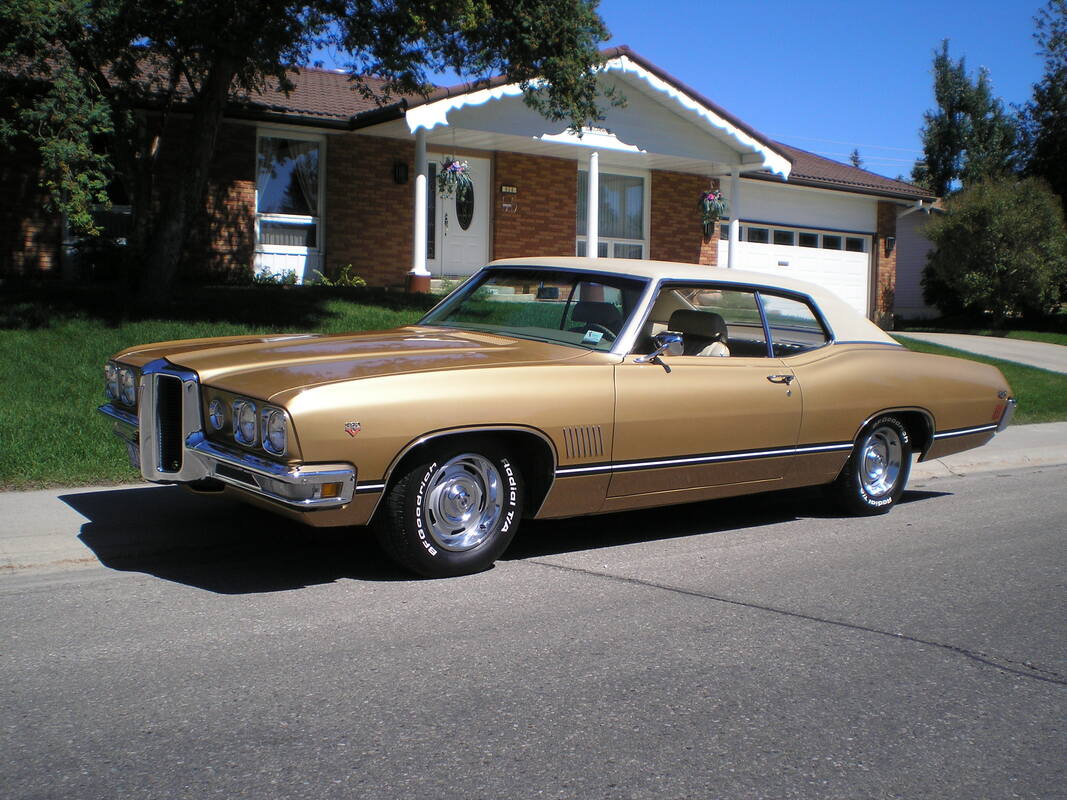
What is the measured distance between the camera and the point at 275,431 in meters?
4.61

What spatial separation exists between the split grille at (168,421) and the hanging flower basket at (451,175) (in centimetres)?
1357

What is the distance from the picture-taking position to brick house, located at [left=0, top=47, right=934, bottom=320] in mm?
17422

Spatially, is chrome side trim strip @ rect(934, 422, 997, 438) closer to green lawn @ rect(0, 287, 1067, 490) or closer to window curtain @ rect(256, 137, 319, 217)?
green lawn @ rect(0, 287, 1067, 490)

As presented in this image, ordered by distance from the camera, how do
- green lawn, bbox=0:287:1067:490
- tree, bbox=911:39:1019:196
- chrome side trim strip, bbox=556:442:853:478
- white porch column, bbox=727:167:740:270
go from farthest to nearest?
tree, bbox=911:39:1019:196
white porch column, bbox=727:167:740:270
green lawn, bbox=0:287:1067:490
chrome side trim strip, bbox=556:442:853:478

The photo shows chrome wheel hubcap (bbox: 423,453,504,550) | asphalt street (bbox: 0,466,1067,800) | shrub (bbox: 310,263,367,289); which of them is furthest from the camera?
shrub (bbox: 310,263,367,289)

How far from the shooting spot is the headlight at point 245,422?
4715mm

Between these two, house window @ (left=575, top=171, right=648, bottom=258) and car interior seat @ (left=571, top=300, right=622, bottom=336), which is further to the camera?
house window @ (left=575, top=171, right=648, bottom=258)

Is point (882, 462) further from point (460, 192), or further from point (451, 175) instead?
point (460, 192)

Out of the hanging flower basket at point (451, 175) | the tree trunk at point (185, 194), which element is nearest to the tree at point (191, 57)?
the tree trunk at point (185, 194)

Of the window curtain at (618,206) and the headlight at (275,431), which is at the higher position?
the window curtain at (618,206)

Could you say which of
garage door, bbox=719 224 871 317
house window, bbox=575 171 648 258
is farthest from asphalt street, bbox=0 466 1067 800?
garage door, bbox=719 224 871 317

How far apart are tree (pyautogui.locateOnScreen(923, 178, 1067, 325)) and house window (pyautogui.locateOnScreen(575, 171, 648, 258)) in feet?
24.4

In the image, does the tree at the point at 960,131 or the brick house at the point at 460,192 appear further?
the tree at the point at 960,131

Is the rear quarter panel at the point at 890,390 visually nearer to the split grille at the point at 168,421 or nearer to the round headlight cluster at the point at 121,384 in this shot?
the split grille at the point at 168,421
